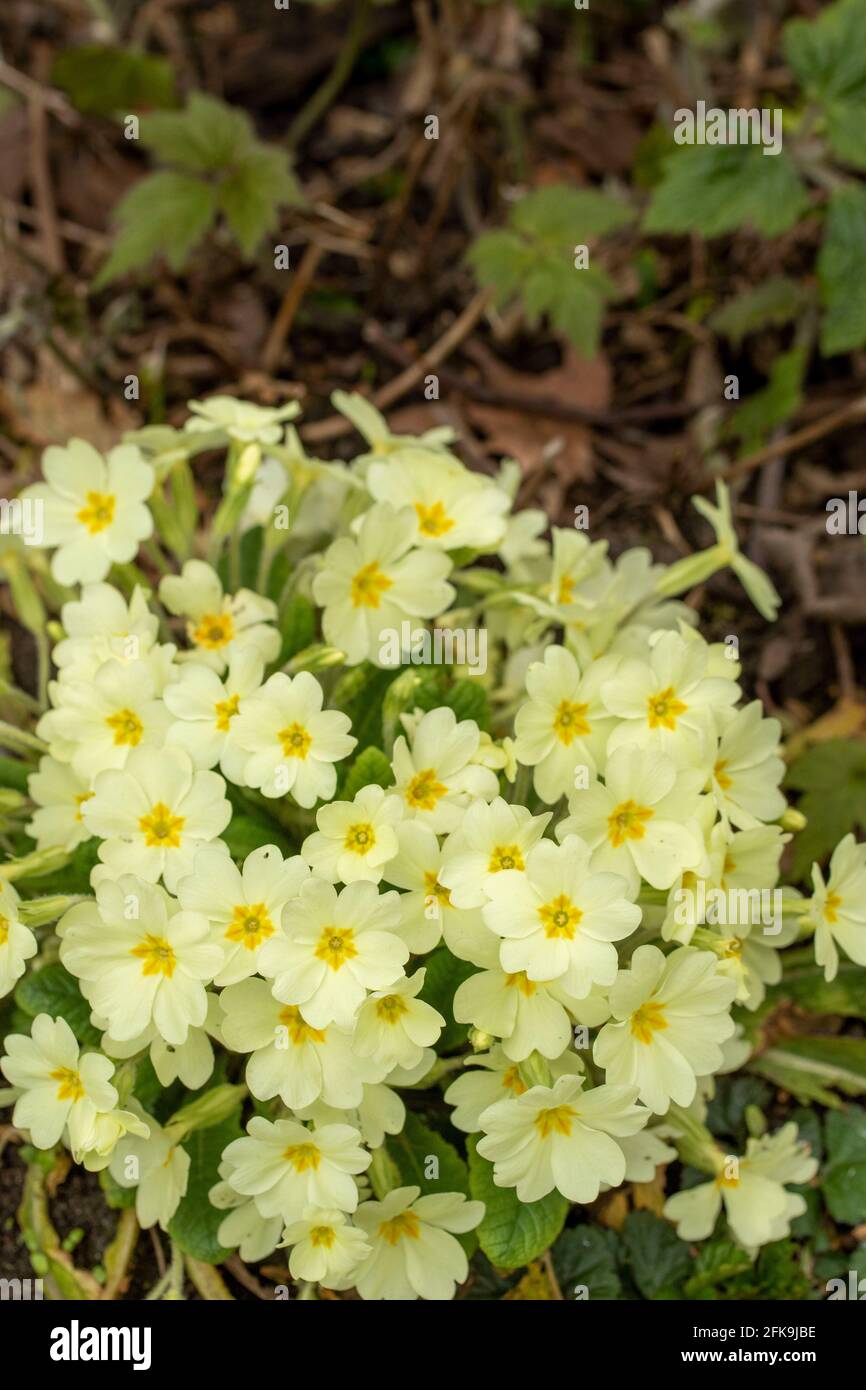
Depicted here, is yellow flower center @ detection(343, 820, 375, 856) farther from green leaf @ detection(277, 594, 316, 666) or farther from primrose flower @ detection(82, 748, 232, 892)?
green leaf @ detection(277, 594, 316, 666)

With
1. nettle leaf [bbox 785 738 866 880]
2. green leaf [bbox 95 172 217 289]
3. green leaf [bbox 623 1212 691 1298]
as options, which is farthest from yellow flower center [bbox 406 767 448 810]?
green leaf [bbox 95 172 217 289]

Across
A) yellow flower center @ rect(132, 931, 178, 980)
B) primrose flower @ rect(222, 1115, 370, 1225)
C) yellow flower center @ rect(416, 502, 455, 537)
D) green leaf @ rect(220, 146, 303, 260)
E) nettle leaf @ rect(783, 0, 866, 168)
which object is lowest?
primrose flower @ rect(222, 1115, 370, 1225)

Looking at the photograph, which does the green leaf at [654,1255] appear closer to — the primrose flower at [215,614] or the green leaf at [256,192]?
the primrose flower at [215,614]

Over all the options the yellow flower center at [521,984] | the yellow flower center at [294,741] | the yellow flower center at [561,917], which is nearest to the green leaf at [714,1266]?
the yellow flower center at [521,984]

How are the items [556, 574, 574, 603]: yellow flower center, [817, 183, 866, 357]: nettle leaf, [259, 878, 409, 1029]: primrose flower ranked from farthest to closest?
[817, 183, 866, 357]: nettle leaf < [556, 574, 574, 603]: yellow flower center < [259, 878, 409, 1029]: primrose flower

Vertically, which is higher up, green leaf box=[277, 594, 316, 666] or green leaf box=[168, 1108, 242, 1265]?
green leaf box=[277, 594, 316, 666]
